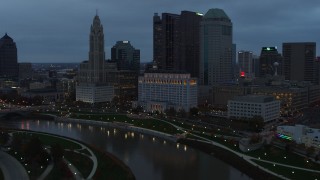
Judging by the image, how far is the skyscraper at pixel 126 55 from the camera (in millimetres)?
75681

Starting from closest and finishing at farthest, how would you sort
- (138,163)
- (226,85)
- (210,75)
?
(138,163)
(226,85)
(210,75)

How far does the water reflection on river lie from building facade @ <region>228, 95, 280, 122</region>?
900 centimetres

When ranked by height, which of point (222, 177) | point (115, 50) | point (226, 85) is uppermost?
point (115, 50)

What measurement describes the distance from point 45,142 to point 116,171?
319 inches

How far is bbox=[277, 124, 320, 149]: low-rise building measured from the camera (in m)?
23.9

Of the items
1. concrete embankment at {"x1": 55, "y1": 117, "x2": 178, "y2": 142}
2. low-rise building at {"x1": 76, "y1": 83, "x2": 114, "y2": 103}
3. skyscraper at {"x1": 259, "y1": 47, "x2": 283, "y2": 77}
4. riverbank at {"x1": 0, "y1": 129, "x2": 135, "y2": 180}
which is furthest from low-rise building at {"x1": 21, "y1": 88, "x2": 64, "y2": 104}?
skyscraper at {"x1": 259, "y1": 47, "x2": 283, "y2": 77}

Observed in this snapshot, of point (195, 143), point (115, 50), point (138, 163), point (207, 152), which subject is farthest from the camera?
point (115, 50)

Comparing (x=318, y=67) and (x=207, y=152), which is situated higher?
(x=318, y=67)

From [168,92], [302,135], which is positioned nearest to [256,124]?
[302,135]

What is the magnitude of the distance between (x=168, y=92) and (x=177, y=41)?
73.6ft

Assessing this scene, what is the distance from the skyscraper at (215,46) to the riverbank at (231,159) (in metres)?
31.9

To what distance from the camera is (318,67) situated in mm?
66500

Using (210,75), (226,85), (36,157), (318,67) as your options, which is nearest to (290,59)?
(318,67)

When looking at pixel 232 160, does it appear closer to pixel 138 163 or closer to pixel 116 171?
pixel 138 163
